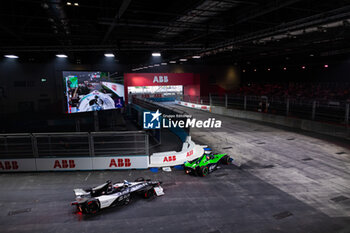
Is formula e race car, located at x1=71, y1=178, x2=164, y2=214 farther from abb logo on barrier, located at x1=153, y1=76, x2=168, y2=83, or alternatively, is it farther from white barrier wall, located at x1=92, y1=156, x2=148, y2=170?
abb logo on barrier, located at x1=153, y1=76, x2=168, y2=83

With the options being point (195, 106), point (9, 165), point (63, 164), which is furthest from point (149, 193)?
point (195, 106)

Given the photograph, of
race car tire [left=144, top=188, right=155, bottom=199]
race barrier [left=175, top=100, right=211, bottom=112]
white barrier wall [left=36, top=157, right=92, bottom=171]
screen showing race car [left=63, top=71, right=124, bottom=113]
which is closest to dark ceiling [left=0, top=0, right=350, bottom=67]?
screen showing race car [left=63, top=71, right=124, bottom=113]

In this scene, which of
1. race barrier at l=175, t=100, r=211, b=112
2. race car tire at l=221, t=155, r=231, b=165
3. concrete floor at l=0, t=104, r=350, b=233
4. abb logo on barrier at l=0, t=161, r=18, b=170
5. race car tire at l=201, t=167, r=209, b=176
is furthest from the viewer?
race barrier at l=175, t=100, r=211, b=112

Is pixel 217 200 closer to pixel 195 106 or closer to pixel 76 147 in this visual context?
pixel 76 147

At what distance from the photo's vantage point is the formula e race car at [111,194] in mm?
5395

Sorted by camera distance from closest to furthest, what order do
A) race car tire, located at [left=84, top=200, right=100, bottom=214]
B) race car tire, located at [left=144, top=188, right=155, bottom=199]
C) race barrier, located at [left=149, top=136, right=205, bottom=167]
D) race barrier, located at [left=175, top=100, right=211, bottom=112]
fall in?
1. race car tire, located at [left=84, top=200, right=100, bottom=214]
2. race car tire, located at [left=144, top=188, right=155, bottom=199]
3. race barrier, located at [left=149, top=136, right=205, bottom=167]
4. race barrier, located at [left=175, top=100, right=211, bottom=112]

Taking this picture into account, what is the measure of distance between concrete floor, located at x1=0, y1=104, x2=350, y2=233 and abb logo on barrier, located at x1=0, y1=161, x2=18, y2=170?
0.42 meters

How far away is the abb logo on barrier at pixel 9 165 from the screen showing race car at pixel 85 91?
10869mm

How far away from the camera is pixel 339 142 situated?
11.4 m

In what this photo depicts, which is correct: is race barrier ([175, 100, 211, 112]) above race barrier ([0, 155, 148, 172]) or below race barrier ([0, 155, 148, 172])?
above

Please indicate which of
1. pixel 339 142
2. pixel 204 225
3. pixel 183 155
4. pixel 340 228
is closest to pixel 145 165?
pixel 183 155

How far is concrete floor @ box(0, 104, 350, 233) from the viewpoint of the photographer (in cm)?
492

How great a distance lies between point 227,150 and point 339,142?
19.8 ft

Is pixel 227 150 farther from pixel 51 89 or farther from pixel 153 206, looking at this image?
pixel 51 89
